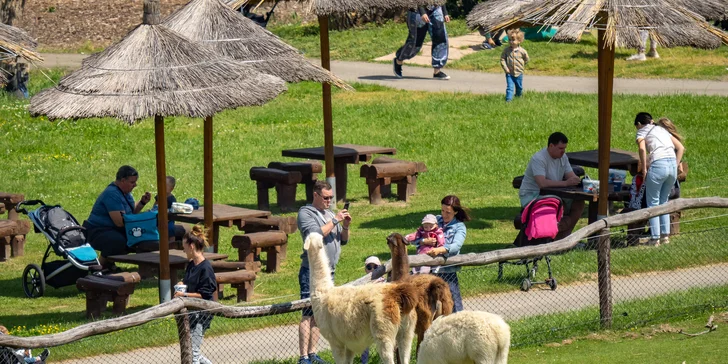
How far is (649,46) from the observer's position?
3019cm

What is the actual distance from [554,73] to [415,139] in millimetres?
7350

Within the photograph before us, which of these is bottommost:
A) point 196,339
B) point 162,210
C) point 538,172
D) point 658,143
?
point 196,339

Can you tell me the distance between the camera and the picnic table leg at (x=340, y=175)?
A: 61.0 ft

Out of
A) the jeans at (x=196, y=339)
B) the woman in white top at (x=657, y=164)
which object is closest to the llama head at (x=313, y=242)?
the jeans at (x=196, y=339)

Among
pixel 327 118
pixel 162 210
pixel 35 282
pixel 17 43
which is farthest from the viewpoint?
pixel 327 118

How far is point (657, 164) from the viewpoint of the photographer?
1489 centimetres

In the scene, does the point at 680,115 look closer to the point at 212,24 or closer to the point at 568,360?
the point at 212,24

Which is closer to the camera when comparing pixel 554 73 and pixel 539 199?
pixel 539 199

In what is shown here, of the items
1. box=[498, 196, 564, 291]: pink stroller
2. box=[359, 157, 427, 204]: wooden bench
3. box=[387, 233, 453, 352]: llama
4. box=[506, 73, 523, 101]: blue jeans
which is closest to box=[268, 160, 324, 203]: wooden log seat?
box=[359, 157, 427, 204]: wooden bench

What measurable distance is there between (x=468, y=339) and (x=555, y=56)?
22221 millimetres

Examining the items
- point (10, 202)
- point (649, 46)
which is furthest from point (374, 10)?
point (649, 46)

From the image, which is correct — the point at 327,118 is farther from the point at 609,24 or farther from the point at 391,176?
the point at 609,24

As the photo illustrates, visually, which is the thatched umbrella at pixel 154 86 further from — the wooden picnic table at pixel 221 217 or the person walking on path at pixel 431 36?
the person walking on path at pixel 431 36

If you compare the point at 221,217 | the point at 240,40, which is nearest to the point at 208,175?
the point at 221,217
